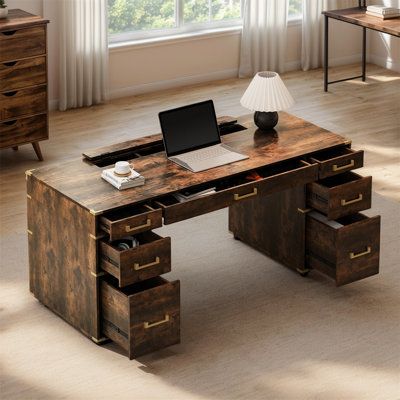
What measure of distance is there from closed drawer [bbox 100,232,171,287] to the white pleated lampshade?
96 centimetres

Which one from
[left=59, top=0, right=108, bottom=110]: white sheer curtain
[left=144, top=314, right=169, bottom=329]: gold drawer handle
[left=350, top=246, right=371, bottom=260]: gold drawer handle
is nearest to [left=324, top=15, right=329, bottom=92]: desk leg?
[left=59, top=0, right=108, bottom=110]: white sheer curtain

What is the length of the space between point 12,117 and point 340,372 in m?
2.86

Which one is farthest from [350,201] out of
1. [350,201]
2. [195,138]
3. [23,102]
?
[23,102]

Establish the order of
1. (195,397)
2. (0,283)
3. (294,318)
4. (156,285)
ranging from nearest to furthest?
(195,397) → (156,285) → (294,318) → (0,283)

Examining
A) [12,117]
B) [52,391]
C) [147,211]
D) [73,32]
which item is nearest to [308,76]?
[73,32]

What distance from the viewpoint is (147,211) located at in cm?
452

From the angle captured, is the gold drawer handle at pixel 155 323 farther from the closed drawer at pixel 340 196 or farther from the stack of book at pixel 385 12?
the stack of book at pixel 385 12

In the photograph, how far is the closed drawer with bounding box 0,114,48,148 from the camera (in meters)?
6.42

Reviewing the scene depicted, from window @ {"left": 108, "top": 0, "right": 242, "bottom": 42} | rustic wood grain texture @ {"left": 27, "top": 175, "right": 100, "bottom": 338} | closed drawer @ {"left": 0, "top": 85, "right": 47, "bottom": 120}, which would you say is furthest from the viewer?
window @ {"left": 108, "top": 0, "right": 242, "bottom": 42}

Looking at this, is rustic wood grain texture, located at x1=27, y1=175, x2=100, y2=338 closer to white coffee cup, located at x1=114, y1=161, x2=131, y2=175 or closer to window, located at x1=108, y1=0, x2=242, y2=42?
white coffee cup, located at x1=114, y1=161, x2=131, y2=175

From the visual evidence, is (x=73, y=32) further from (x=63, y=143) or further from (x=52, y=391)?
(x=52, y=391)

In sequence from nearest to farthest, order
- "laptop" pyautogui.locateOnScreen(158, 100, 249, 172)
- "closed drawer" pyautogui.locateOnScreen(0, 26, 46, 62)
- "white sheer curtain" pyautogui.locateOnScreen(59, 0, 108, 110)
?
"laptop" pyautogui.locateOnScreen(158, 100, 249, 172) < "closed drawer" pyautogui.locateOnScreen(0, 26, 46, 62) < "white sheer curtain" pyautogui.locateOnScreen(59, 0, 108, 110)

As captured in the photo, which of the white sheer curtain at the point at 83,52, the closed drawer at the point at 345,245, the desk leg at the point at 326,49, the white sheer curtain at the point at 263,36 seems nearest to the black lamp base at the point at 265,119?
the closed drawer at the point at 345,245

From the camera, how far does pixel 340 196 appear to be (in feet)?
16.4
